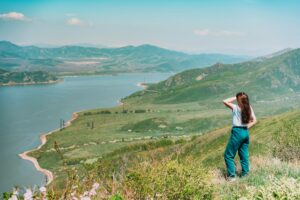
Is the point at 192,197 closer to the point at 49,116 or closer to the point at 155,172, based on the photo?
the point at 155,172

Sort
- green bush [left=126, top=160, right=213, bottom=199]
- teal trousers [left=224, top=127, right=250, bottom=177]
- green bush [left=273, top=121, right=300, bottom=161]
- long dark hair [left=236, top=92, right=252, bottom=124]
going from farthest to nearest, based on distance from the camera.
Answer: green bush [left=273, top=121, right=300, bottom=161], teal trousers [left=224, top=127, right=250, bottom=177], long dark hair [left=236, top=92, right=252, bottom=124], green bush [left=126, top=160, right=213, bottom=199]

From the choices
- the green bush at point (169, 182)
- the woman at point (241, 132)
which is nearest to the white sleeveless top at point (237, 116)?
the woman at point (241, 132)

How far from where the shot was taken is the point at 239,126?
13703 mm

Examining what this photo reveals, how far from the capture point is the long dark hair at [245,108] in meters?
13.5

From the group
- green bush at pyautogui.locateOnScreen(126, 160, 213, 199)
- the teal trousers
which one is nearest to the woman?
the teal trousers

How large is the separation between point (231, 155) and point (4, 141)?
437 feet

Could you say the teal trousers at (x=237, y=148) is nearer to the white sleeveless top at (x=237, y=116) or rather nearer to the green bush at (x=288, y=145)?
the white sleeveless top at (x=237, y=116)

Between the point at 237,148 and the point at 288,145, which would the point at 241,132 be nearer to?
the point at 237,148

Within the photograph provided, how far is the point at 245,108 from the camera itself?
44.6 ft

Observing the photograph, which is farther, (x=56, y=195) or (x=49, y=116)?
(x=49, y=116)

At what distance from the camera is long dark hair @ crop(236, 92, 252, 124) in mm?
13484

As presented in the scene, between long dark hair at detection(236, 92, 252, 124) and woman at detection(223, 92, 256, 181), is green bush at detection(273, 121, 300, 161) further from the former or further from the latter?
long dark hair at detection(236, 92, 252, 124)

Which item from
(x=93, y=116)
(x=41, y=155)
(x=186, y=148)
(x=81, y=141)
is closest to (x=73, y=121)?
(x=93, y=116)

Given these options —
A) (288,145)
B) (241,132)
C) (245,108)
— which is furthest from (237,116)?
(288,145)
